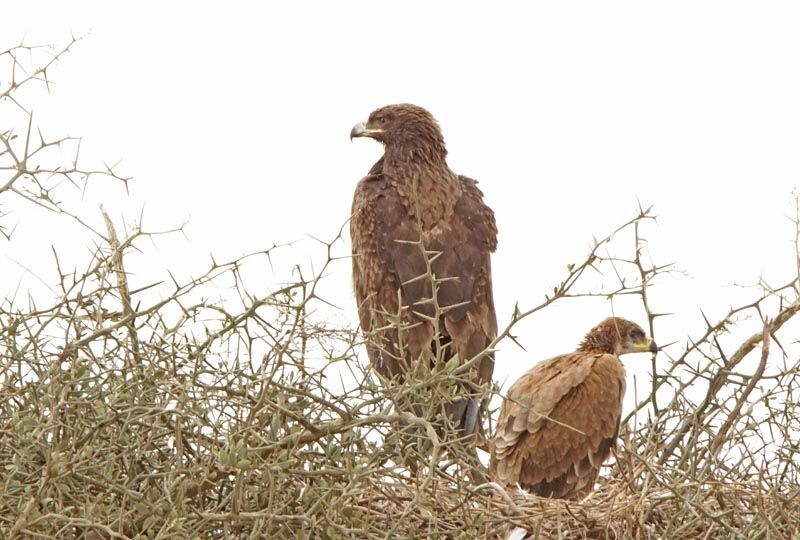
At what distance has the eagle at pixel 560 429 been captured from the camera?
220 inches

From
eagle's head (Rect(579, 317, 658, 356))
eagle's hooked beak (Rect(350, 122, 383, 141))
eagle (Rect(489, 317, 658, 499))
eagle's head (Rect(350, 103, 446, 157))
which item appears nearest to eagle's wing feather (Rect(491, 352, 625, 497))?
eagle (Rect(489, 317, 658, 499))

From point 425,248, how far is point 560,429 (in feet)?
4.33

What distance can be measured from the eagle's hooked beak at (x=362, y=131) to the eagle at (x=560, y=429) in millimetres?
2306

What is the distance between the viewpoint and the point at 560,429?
222 inches

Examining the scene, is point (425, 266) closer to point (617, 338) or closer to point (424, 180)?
point (424, 180)

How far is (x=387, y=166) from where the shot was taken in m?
7.37

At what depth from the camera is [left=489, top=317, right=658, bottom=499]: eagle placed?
5.59 meters

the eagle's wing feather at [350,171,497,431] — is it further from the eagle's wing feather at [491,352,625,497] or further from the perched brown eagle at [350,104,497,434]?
the eagle's wing feather at [491,352,625,497]

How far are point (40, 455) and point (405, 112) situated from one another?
4881 mm

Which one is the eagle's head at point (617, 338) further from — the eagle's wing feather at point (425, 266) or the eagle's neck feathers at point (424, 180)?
the eagle's neck feathers at point (424, 180)

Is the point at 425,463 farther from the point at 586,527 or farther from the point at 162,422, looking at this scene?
the point at 586,527

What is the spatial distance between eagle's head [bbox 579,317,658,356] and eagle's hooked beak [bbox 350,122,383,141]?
6.72ft

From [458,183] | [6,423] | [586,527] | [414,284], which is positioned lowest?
[6,423]

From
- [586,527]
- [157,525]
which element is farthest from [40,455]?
[586,527]
